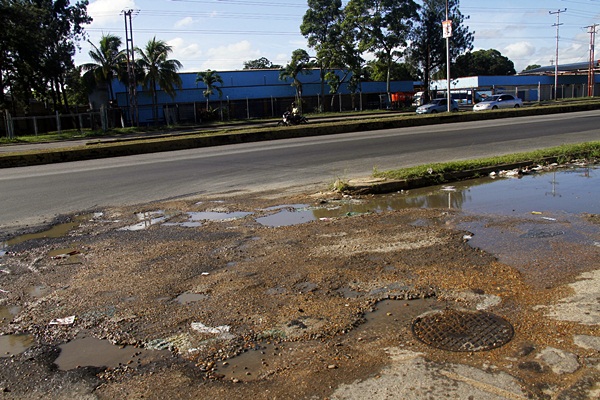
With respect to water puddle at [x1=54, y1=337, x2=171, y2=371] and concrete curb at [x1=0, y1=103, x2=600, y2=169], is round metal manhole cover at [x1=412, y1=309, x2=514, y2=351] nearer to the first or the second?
water puddle at [x1=54, y1=337, x2=171, y2=371]

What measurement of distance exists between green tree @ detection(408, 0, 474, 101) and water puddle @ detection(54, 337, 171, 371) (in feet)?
215

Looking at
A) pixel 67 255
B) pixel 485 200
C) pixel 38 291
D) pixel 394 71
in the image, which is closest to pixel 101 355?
pixel 38 291

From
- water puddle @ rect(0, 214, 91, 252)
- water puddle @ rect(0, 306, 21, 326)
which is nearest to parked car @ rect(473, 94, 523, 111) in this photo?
water puddle @ rect(0, 214, 91, 252)

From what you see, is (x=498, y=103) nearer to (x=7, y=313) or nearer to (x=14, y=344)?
(x=7, y=313)

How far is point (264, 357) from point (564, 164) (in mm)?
11600

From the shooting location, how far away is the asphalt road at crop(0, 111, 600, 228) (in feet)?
36.2

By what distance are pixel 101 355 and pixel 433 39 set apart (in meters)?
68.2

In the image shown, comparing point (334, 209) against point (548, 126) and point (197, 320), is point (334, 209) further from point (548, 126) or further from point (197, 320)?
point (548, 126)

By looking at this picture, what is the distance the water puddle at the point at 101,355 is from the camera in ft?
12.8

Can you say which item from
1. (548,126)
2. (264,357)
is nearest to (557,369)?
(264,357)

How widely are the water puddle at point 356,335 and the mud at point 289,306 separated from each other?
2 cm

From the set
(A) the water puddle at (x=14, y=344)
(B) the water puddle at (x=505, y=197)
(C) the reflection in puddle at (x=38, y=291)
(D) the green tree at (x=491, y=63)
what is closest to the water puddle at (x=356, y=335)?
(A) the water puddle at (x=14, y=344)

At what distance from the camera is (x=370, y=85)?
6562cm

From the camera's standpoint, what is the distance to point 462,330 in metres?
4.12
